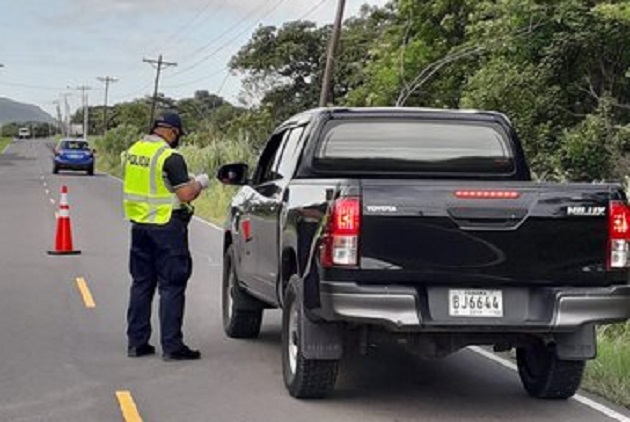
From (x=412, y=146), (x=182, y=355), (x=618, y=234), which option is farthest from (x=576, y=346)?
(x=182, y=355)

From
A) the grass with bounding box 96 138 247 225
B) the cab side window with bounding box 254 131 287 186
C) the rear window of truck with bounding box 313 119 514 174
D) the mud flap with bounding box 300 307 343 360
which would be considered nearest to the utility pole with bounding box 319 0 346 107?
the grass with bounding box 96 138 247 225

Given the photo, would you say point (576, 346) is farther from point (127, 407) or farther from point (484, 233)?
point (127, 407)

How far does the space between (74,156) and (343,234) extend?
47519 mm

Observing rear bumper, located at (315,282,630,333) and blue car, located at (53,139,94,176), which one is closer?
rear bumper, located at (315,282,630,333)

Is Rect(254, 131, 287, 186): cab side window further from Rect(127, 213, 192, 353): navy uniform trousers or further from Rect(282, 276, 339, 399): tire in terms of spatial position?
Rect(282, 276, 339, 399): tire

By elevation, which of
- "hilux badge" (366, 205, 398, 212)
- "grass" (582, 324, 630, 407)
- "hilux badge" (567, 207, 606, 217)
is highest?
"hilux badge" (567, 207, 606, 217)

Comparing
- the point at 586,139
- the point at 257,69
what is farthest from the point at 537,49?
the point at 257,69

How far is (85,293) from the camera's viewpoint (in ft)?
41.7

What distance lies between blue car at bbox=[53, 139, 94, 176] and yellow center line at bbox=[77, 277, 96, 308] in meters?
39.5

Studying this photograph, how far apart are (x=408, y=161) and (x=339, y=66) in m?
45.7

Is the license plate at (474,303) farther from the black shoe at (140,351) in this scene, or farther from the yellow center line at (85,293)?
the yellow center line at (85,293)

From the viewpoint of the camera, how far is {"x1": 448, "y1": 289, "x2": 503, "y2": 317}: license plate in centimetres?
662

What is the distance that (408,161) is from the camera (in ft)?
27.2

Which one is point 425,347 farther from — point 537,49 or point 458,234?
point 537,49
